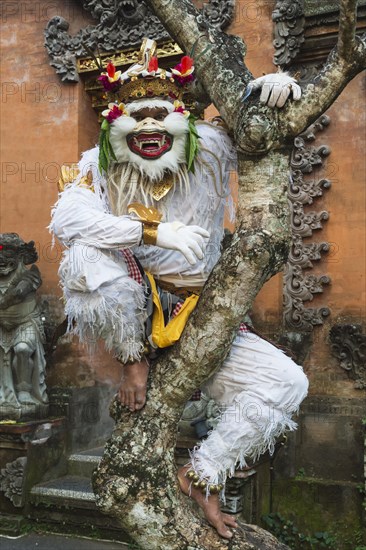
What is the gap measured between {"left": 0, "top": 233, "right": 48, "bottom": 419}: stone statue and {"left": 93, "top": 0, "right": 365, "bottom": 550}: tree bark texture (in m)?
3.07

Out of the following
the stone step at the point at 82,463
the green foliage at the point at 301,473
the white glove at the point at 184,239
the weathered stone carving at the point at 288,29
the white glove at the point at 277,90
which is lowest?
the stone step at the point at 82,463

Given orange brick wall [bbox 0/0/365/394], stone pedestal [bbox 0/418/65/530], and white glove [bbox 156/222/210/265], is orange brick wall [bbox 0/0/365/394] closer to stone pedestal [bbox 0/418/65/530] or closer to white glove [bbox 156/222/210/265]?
stone pedestal [bbox 0/418/65/530]

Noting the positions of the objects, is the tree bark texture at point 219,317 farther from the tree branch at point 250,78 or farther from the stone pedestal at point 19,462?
the stone pedestal at point 19,462

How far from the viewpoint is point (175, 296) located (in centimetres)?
292

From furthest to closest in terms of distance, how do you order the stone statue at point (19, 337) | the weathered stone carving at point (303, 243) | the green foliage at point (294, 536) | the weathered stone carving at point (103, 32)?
the weathered stone carving at point (103, 32), the stone statue at point (19, 337), the weathered stone carving at point (303, 243), the green foliage at point (294, 536)

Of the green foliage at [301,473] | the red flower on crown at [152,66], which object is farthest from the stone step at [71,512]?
the red flower on crown at [152,66]

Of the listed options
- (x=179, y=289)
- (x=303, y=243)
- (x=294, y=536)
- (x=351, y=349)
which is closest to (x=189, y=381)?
(x=179, y=289)

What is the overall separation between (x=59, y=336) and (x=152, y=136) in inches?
141

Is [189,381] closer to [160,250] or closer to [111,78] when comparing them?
[160,250]

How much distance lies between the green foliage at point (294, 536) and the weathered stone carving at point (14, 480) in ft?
6.29

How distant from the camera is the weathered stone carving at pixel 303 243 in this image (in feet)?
17.5

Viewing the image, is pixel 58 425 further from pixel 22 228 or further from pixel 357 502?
pixel 357 502

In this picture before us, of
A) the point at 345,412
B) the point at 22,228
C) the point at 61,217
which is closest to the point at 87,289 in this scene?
the point at 61,217

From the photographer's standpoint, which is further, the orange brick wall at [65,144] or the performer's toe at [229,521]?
the orange brick wall at [65,144]
